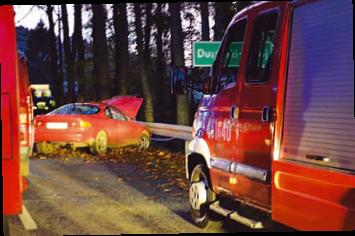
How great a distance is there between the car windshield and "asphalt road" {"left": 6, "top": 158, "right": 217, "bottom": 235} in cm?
111

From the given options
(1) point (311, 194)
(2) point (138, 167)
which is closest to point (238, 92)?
(1) point (311, 194)

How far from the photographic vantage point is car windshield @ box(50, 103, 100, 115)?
35.1 ft

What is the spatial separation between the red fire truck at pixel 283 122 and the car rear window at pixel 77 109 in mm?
4128

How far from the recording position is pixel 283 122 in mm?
5262

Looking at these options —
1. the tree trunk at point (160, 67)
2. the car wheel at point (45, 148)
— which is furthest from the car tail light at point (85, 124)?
the tree trunk at point (160, 67)

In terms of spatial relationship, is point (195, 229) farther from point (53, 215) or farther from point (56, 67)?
point (56, 67)

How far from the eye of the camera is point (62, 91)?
13562 mm

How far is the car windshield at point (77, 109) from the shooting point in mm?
10695

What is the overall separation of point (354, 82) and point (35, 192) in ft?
20.5

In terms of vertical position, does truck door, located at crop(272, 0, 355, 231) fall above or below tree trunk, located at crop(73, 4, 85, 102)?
below

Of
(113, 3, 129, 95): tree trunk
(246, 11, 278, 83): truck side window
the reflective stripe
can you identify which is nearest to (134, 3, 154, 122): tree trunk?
(113, 3, 129, 95): tree trunk

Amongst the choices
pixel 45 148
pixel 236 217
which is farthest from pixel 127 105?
pixel 236 217

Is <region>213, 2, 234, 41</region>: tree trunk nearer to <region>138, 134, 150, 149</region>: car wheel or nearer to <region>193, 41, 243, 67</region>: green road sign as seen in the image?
<region>193, 41, 243, 67</region>: green road sign

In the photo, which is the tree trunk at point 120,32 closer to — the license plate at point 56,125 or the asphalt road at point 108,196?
the license plate at point 56,125
